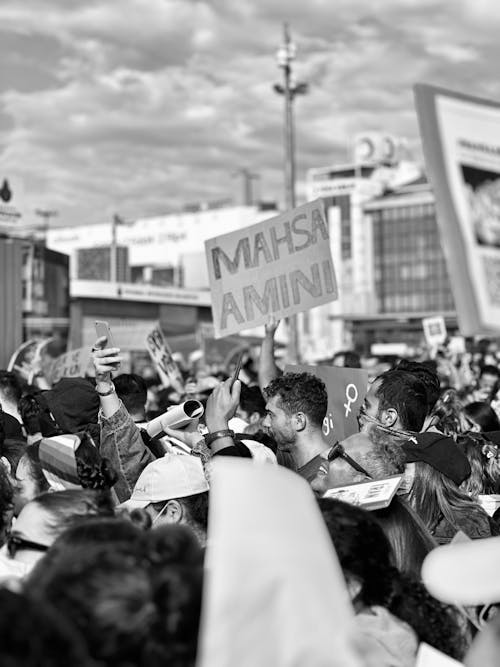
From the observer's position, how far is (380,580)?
2.65 m

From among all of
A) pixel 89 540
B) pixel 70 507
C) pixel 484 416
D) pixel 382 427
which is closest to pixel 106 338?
pixel 382 427

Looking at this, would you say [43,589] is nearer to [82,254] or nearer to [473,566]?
[473,566]

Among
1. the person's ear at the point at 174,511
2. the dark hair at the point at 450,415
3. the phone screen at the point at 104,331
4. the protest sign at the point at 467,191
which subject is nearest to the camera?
the protest sign at the point at 467,191

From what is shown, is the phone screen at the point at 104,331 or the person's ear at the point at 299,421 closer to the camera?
the person's ear at the point at 299,421

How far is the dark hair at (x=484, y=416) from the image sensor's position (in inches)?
299

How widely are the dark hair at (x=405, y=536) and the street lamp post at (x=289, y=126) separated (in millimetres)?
21106

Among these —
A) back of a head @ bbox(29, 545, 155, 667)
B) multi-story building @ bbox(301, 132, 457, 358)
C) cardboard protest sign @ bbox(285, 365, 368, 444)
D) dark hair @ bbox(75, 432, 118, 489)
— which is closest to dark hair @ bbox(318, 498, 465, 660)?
dark hair @ bbox(75, 432, 118, 489)

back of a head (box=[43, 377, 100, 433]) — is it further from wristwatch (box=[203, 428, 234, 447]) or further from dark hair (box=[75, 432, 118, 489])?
dark hair (box=[75, 432, 118, 489])

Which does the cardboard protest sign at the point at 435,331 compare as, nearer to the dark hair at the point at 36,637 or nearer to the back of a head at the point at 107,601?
the back of a head at the point at 107,601

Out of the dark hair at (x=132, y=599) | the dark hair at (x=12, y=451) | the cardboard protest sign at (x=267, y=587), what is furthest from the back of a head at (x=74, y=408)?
the cardboard protest sign at (x=267, y=587)

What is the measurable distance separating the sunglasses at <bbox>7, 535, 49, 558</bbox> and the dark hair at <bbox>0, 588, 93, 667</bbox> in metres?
1.37

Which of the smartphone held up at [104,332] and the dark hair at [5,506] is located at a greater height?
the smartphone held up at [104,332]

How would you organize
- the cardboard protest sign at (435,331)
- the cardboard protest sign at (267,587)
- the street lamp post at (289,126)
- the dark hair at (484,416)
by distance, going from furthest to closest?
the street lamp post at (289,126) → the cardboard protest sign at (435,331) → the dark hair at (484,416) → the cardboard protest sign at (267,587)

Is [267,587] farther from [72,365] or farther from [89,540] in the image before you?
[72,365]
